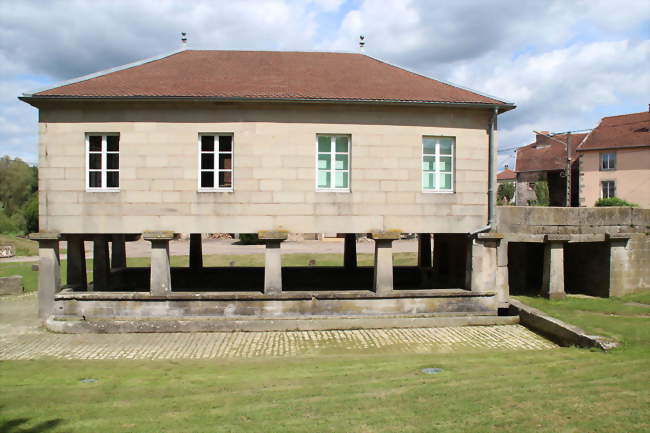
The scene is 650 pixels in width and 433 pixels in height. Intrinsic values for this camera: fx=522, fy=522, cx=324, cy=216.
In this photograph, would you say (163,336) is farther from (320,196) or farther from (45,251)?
(320,196)

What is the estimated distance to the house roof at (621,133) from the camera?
43.3 m

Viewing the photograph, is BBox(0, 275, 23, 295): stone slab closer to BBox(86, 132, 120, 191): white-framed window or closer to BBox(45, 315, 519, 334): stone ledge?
BBox(45, 315, 519, 334): stone ledge

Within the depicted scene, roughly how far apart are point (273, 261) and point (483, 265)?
254 inches

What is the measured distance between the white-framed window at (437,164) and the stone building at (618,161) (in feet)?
112

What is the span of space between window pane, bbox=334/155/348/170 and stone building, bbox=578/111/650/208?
36.7 m

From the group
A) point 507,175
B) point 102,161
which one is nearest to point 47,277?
point 102,161

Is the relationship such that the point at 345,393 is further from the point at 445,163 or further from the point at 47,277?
the point at 47,277

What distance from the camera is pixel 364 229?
15.7 meters

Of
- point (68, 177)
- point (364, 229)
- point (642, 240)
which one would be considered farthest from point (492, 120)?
point (68, 177)

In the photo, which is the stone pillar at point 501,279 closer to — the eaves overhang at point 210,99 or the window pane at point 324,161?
the eaves overhang at point 210,99

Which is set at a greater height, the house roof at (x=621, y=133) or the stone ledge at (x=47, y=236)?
the house roof at (x=621, y=133)

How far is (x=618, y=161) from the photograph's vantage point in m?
43.9

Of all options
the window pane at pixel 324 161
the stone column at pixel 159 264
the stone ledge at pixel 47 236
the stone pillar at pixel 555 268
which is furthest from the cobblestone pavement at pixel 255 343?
the window pane at pixel 324 161

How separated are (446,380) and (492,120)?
370 inches
